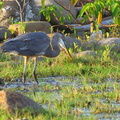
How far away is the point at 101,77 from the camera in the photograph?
28.0 ft

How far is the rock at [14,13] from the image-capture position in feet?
52.4

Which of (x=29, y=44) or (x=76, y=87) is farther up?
(x=29, y=44)

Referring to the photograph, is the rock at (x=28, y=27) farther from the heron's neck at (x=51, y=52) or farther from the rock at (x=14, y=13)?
the heron's neck at (x=51, y=52)

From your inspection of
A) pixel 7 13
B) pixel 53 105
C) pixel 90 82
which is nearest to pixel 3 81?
pixel 90 82

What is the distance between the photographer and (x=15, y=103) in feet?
16.4

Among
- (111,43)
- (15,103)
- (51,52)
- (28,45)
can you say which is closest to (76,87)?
(28,45)

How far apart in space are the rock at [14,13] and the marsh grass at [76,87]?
5.26 meters

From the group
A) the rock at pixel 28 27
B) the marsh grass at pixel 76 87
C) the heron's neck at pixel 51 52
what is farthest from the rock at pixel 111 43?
the heron's neck at pixel 51 52

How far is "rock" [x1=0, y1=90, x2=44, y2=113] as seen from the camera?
4941 millimetres

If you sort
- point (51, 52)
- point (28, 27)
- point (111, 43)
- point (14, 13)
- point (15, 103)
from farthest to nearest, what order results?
point (14, 13) → point (28, 27) → point (111, 43) → point (51, 52) → point (15, 103)

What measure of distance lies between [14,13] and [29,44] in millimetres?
8005

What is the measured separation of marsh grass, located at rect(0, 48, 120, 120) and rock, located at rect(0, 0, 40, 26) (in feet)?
17.3

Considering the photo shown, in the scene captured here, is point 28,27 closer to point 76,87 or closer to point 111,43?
point 111,43

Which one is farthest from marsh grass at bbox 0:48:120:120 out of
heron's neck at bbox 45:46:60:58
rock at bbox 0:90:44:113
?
heron's neck at bbox 45:46:60:58
